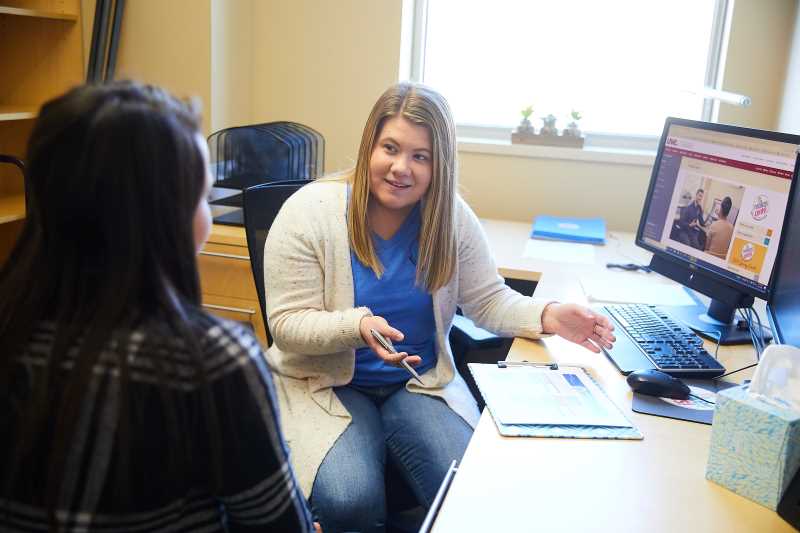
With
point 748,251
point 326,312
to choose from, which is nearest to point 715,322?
point 748,251

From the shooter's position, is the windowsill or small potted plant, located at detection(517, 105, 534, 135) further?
small potted plant, located at detection(517, 105, 534, 135)

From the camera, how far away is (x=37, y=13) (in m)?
2.56

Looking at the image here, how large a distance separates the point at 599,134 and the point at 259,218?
1614mm

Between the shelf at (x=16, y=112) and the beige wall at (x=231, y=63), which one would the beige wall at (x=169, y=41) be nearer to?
the beige wall at (x=231, y=63)

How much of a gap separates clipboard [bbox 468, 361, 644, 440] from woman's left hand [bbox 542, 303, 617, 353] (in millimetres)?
118

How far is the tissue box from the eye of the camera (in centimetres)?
99

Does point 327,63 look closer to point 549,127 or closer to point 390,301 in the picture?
point 549,127

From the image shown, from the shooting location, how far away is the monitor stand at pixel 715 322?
1672mm

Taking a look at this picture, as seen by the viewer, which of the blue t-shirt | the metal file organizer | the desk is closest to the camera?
the desk

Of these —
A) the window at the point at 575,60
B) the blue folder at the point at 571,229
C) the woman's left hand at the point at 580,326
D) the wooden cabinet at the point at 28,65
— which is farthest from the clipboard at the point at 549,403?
the wooden cabinet at the point at 28,65

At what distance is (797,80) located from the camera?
2.29 meters

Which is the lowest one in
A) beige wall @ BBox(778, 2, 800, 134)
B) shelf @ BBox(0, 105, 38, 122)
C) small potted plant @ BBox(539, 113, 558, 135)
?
shelf @ BBox(0, 105, 38, 122)

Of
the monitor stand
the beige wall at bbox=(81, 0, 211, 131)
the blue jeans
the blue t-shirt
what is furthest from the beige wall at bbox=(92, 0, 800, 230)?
the blue jeans

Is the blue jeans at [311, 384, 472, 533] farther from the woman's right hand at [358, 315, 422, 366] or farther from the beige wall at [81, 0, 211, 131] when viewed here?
the beige wall at [81, 0, 211, 131]
